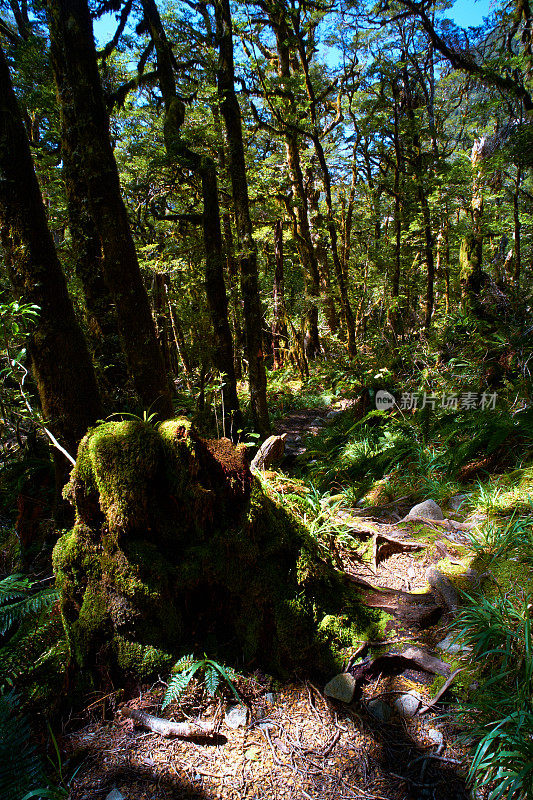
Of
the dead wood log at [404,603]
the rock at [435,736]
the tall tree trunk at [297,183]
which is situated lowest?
the rock at [435,736]

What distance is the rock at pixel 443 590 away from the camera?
245 centimetres

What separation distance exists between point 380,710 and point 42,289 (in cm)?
387

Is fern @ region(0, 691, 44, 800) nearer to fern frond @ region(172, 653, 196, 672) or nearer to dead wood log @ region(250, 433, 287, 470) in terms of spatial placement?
fern frond @ region(172, 653, 196, 672)

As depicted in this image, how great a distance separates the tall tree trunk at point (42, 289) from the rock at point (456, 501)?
3480mm

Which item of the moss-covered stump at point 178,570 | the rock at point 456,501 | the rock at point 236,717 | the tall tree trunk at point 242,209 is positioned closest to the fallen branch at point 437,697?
the moss-covered stump at point 178,570

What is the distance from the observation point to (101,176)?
4.04 metres

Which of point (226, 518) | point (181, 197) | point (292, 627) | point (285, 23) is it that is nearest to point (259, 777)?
point (292, 627)

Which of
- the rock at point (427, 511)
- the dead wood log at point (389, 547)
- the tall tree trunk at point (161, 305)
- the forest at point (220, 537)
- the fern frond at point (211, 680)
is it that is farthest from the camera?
the tall tree trunk at point (161, 305)

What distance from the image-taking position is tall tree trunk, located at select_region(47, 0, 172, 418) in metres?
3.95

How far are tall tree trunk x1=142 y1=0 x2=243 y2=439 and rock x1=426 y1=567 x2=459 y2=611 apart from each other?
3934 millimetres

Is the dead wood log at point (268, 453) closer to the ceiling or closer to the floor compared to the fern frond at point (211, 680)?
closer to the ceiling

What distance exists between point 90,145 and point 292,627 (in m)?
4.76

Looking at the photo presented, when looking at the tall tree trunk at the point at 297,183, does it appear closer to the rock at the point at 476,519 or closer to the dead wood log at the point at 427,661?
the rock at the point at 476,519

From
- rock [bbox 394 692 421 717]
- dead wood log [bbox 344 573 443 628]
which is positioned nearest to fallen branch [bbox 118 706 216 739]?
rock [bbox 394 692 421 717]
